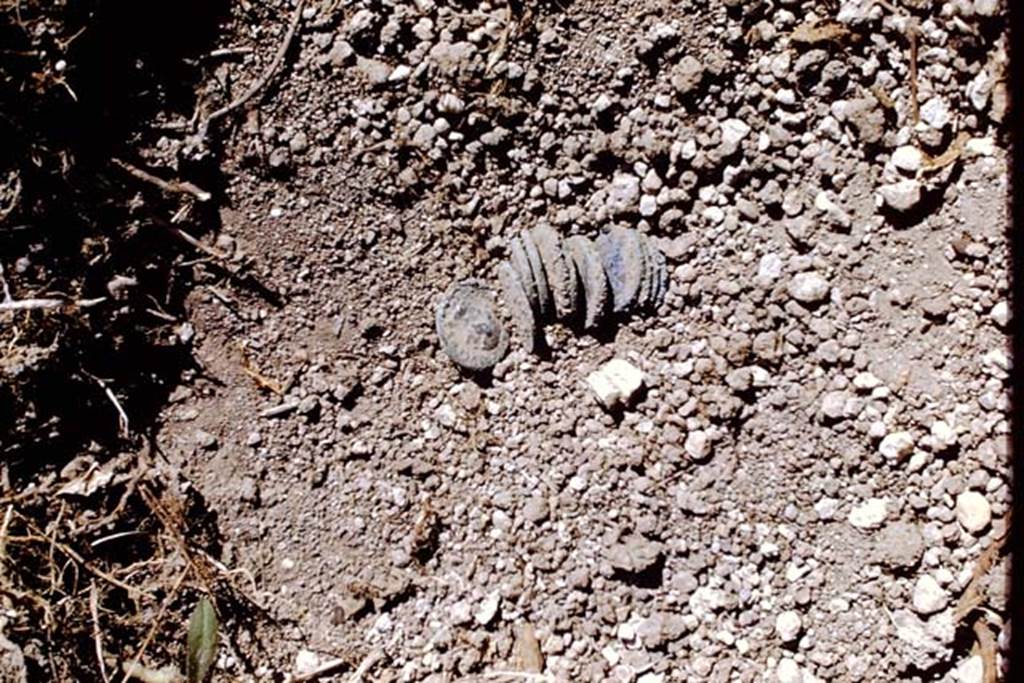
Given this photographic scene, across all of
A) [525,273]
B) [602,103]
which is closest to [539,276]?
[525,273]

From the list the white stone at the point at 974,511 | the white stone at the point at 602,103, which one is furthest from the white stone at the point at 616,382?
the white stone at the point at 974,511

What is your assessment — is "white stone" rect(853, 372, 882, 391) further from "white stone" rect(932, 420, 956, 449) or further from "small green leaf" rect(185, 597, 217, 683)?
"small green leaf" rect(185, 597, 217, 683)

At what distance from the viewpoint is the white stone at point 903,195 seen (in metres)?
1.46

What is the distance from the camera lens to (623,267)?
60.1 inches

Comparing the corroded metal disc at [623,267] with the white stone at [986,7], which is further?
the corroded metal disc at [623,267]

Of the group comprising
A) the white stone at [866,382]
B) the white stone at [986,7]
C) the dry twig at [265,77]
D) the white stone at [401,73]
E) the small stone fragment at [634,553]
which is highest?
the dry twig at [265,77]

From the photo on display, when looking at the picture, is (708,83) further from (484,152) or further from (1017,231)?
(1017,231)

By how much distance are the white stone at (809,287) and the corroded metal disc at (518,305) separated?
372mm

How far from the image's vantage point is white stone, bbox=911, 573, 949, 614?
57.2 inches

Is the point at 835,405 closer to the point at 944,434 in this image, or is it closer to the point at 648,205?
the point at 944,434

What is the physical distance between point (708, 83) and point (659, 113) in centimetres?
8

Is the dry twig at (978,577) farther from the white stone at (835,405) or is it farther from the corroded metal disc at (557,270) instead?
the corroded metal disc at (557,270)

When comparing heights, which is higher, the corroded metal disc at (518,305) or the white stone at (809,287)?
the corroded metal disc at (518,305)

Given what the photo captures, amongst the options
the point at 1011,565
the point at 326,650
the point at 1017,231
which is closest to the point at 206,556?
the point at 326,650
